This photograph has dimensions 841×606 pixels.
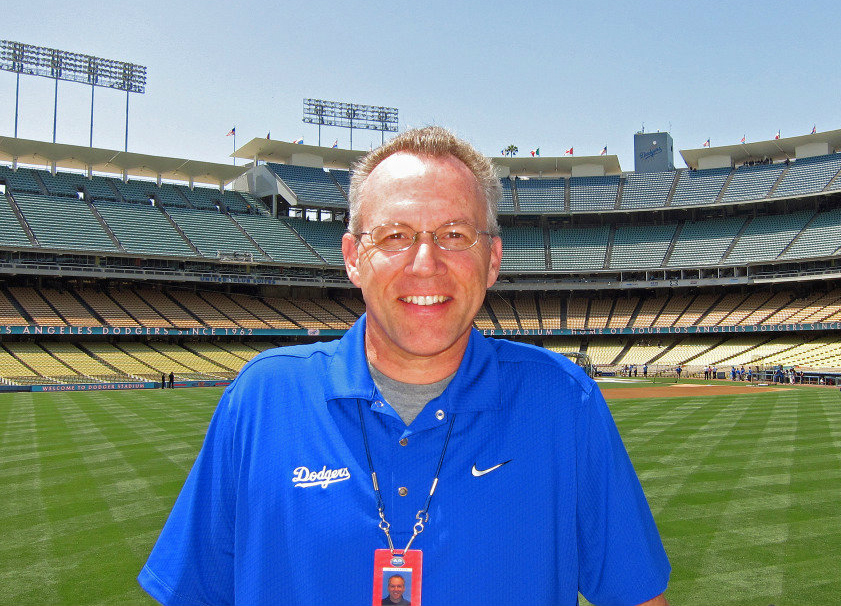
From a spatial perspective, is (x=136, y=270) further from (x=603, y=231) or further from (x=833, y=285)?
(x=833, y=285)

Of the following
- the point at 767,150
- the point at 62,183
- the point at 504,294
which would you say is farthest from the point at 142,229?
the point at 767,150

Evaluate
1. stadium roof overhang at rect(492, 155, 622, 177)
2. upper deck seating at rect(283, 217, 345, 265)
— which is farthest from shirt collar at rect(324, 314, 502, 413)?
stadium roof overhang at rect(492, 155, 622, 177)

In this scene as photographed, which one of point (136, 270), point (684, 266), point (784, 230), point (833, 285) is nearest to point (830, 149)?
point (784, 230)

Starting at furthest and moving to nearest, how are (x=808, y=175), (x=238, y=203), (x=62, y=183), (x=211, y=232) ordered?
1. (x=238, y=203)
2. (x=808, y=175)
3. (x=211, y=232)
4. (x=62, y=183)

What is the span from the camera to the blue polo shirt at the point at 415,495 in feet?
6.78

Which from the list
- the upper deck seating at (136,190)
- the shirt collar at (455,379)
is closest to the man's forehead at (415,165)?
the shirt collar at (455,379)

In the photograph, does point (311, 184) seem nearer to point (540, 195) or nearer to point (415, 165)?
→ point (540, 195)

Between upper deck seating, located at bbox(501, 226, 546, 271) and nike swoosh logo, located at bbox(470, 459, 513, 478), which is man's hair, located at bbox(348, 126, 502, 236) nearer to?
nike swoosh logo, located at bbox(470, 459, 513, 478)

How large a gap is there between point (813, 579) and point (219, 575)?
7445mm

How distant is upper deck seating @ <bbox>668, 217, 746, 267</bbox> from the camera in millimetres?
57500

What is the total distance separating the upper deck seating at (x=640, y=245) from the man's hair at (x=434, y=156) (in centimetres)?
5967

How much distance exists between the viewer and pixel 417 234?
2.27 metres

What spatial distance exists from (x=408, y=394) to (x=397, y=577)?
2.15 feet

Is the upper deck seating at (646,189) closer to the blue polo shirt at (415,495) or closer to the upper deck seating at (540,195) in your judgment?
the upper deck seating at (540,195)
